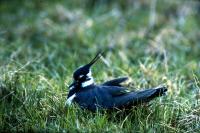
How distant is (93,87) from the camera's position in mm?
5086

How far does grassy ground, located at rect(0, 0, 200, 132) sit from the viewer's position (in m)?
4.79

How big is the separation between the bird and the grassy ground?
0.08 meters

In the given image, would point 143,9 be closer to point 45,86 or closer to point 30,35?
point 30,35

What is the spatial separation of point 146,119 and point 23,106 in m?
1.08

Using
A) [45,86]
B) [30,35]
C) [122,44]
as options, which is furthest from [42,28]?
[45,86]

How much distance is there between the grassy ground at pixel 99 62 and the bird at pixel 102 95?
82 mm

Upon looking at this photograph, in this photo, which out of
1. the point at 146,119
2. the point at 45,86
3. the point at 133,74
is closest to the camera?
the point at 146,119

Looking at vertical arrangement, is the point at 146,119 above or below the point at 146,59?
below

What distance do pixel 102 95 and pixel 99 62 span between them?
1.86 m

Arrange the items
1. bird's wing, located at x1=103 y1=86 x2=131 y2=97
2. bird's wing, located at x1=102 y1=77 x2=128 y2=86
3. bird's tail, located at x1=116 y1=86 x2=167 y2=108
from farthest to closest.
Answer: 1. bird's wing, located at x1=102 y1=77 x2=128 y2=86
2. bird's wing, located at x1=103 y1=86 x2=131 y2=97
3. bird's tail, located at x1=116 y1=86 x2=167 y2=108

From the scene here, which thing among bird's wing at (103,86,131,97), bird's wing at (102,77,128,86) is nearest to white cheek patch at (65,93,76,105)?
bird's wing at (103,86,131,97)

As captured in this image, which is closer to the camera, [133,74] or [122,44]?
[133,74]

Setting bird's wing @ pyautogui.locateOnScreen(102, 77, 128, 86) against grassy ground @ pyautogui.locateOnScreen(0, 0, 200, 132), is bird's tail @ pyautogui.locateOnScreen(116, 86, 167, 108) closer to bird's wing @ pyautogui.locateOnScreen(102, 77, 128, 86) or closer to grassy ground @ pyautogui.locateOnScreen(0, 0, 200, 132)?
grassy ground @ pyautogui.locateOnScreen(0, 0, 200, 132)

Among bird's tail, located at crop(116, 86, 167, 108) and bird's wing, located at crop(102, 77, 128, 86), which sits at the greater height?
bird's wing, located at crop(102, 77, 128, 86)
